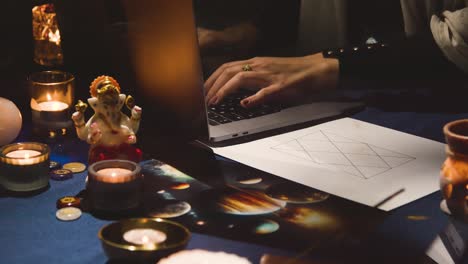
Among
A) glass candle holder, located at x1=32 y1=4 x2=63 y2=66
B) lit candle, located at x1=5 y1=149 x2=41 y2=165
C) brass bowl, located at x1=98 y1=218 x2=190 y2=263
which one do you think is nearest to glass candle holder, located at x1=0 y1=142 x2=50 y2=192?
lit candle, located at x1=5 y1=149 x2=41 y2=165

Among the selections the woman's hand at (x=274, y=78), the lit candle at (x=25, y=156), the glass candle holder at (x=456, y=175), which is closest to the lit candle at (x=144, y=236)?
the lit candle at (x=25, y=156)

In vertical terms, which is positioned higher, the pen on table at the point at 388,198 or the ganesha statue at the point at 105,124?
the ganesha statue at the point at 105,124

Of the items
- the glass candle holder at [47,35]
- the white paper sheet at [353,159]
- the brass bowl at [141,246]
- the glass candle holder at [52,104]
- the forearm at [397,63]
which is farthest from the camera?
the forearm at [397,63]

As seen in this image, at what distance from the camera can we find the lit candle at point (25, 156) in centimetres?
89

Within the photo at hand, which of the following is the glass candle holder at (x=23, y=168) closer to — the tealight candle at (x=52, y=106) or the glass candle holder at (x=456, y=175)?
the tealight candle at (x=52, y=106)

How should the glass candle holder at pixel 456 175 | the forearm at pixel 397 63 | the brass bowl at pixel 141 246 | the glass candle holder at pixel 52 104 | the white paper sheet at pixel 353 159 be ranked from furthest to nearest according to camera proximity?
the forearm at pixel 397 63
the glass candle holder at pixel 52 104
the white paper sheet at pixel 353 159
the glass candle holder at pixel 456 175
the brass bowl at pixel 141 246

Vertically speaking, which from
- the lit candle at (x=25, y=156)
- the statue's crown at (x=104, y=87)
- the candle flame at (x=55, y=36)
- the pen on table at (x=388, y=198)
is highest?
the candle flame at (x=55, y=36)

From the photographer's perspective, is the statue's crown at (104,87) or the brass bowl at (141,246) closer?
the brass bowl at (141,246)

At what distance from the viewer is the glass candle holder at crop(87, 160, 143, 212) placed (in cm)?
84

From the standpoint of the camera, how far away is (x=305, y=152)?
1.09 metres

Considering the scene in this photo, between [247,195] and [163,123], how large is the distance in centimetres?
30

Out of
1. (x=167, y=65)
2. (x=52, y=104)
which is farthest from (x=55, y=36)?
(x=167, y=65)

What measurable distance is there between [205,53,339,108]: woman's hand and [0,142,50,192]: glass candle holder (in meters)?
0.41

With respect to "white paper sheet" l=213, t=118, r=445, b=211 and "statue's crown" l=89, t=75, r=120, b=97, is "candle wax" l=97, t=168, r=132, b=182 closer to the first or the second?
"statue's crown" l=89, t=75, r=120, b=97
